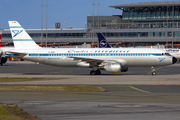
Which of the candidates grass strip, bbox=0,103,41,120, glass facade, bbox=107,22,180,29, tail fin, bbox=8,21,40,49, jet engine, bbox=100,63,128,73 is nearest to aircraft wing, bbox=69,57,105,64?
jet engine, bbox=100,63,128,73

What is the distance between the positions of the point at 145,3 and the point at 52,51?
101565mm

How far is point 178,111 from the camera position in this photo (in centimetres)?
1366

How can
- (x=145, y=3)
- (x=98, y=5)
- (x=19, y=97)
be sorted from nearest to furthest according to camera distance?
(x=19, y=97), (x=98, y=5), (x=145, y=3)

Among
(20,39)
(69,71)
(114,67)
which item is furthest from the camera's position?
(69,71)

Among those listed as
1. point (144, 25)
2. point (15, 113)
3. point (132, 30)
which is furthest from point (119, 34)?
point (15, 113)

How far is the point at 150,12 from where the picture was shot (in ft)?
436

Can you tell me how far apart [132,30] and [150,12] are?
17841 mm

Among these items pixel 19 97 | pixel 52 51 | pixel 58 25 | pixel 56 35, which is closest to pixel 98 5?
pixel 56 35

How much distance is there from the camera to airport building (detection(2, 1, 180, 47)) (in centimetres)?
11731

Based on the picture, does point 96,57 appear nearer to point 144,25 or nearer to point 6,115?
point 6,115

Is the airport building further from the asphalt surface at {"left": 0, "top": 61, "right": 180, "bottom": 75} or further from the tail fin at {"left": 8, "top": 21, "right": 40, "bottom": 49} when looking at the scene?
the tail fin at {"left": 8, "top": 21, "right": 40, "bottom": 49}

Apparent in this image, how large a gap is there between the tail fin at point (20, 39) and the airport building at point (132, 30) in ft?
238

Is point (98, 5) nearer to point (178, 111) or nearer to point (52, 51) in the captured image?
point (52, 51)

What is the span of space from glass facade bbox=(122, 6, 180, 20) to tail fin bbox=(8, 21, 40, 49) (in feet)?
327
